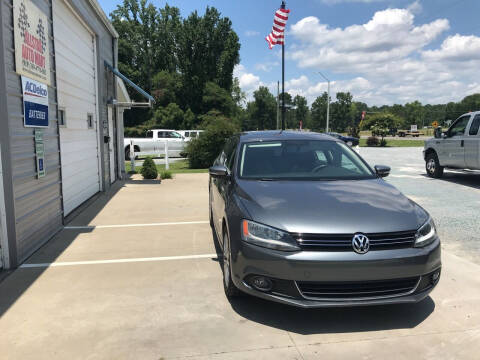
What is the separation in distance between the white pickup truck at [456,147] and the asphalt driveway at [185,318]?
6.78m

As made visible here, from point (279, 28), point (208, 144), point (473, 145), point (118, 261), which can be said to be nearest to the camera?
point (118, 261)

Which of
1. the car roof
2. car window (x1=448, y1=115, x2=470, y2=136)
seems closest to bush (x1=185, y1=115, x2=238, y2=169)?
car window (x1=448, y1=115, x2=470, y2=136)

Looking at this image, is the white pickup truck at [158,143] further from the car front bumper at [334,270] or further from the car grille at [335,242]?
the car grille at [335,242]

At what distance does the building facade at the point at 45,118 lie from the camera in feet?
15.1

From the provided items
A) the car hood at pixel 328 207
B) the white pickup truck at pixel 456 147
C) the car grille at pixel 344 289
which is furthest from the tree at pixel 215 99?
the car grille at pixel 344 289

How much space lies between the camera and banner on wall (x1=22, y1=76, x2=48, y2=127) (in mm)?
5113

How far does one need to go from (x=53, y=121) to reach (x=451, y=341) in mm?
6029

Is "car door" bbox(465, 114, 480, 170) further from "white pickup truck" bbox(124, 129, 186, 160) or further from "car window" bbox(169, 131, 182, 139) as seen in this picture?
"car window" bbox(169, 131, 182, 139)

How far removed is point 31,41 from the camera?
535cm

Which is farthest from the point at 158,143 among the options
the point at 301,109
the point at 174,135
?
the point at 301,109

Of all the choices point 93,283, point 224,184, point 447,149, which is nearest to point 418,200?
point 447,149

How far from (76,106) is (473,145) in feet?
33.2

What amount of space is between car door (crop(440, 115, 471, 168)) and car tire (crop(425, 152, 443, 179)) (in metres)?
0.36

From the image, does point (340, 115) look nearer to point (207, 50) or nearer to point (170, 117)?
point (207, 50)
